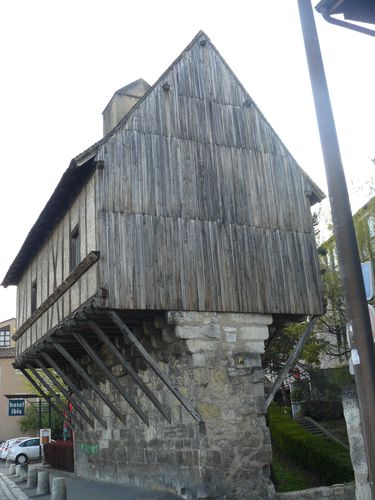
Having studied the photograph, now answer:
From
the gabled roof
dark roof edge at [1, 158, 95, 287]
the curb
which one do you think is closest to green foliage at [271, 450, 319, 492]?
the curb

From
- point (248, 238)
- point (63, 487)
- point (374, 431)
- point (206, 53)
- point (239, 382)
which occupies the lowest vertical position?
point (63, 487)

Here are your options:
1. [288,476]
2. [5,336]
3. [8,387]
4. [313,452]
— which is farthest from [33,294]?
[5,336]

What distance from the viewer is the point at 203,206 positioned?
12.3 meters

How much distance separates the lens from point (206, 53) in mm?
13555

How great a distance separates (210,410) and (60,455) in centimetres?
1210

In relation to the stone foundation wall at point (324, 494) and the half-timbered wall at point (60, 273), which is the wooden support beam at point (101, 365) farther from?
the stone foundation wall at point (324, 494)

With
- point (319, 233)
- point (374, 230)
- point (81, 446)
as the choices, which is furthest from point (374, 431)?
point (319, 233)

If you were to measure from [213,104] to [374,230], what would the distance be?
9551mm

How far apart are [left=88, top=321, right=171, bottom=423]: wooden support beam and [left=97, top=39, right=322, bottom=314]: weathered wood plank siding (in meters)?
0.88

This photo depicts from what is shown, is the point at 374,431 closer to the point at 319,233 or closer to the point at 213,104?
the point at 213,104

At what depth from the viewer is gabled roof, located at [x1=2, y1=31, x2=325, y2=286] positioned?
11.6m

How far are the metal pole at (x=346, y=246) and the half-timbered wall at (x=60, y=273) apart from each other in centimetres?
607

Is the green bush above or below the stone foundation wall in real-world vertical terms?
above

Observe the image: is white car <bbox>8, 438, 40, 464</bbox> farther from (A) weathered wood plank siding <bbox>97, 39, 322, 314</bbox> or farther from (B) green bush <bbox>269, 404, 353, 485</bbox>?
(A) weathered wood plank siding <bbox>97, 39, 322, 314</bbox>
